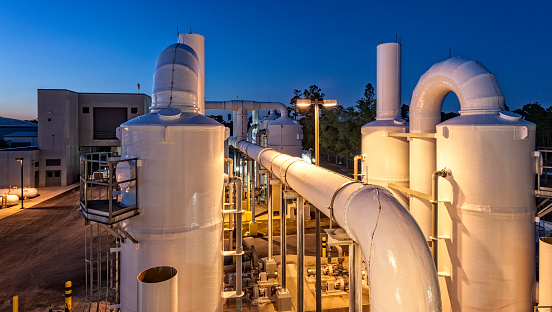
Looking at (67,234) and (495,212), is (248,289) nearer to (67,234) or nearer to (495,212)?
(495,212)

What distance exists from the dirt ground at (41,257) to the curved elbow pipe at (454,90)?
39.7 feet

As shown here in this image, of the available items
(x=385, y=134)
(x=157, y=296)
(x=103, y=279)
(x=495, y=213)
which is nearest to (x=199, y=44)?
(x=385, y=134)

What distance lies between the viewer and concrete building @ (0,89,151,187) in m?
31.1

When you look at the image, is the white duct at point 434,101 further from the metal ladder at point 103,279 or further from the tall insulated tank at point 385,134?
the metal ladder at point 103,279

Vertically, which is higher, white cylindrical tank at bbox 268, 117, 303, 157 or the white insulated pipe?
the white insulated pipe

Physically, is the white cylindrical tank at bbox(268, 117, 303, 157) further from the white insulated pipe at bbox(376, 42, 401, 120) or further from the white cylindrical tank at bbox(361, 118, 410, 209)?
the white cylindrical tank at bbox(361, 118, 410, 209)

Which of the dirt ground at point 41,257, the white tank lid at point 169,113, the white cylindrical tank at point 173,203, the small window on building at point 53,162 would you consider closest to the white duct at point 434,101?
the white cylindrical tank at point 173,203

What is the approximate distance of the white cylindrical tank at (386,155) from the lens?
1165 cm

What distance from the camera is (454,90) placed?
350 inches

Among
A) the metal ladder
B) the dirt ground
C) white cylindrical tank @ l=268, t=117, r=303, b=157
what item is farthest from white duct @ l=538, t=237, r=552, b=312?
white cylindrical tank @ l=268, t=117, r=303, b=157

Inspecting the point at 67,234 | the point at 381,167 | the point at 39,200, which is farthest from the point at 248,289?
the point at 39,200

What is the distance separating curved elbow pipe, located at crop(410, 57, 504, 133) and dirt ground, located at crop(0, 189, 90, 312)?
12.1 m

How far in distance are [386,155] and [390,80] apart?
2914 millimetres

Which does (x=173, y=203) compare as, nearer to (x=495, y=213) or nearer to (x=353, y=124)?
(x=495, y=213)
